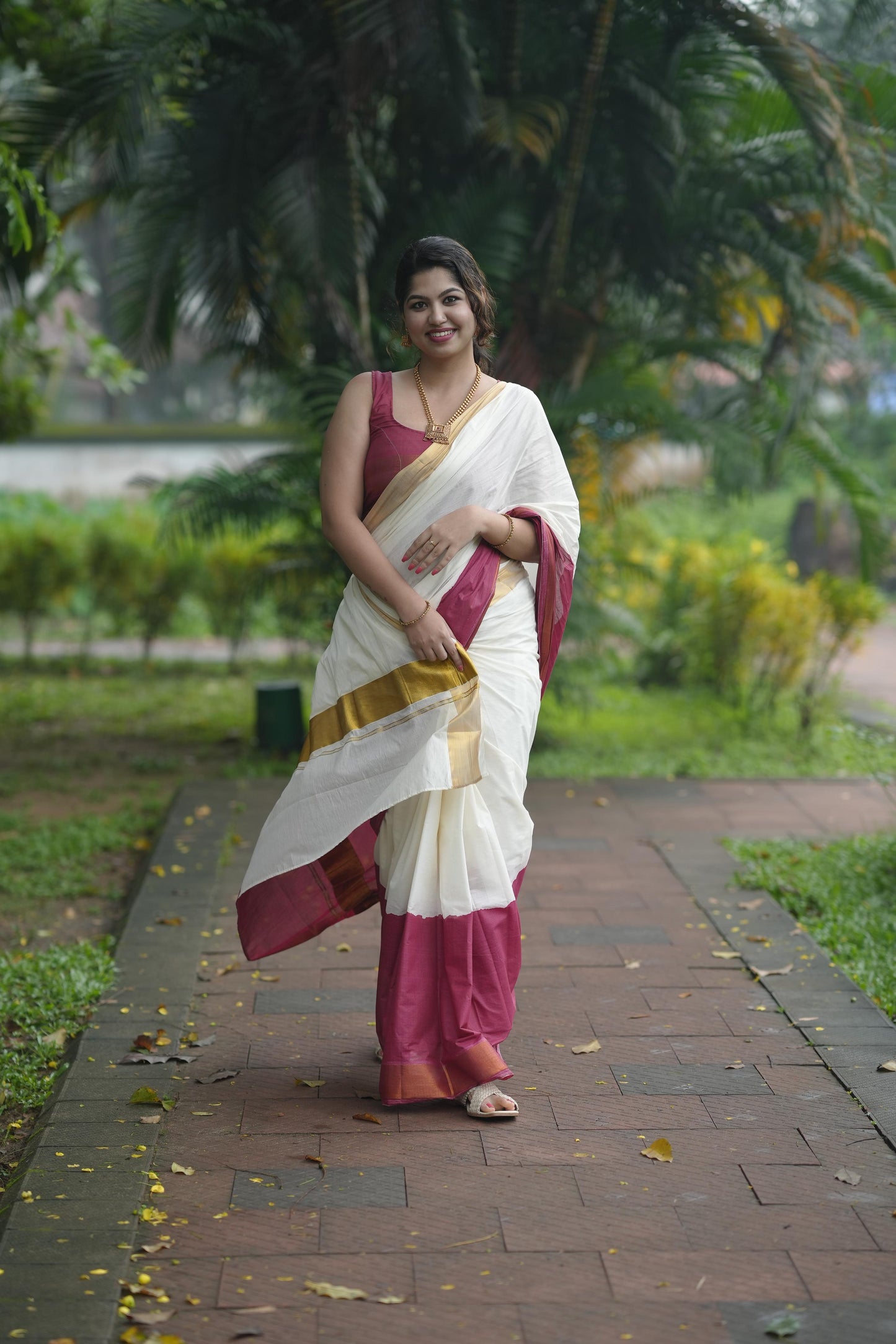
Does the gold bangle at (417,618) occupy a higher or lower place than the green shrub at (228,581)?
higher

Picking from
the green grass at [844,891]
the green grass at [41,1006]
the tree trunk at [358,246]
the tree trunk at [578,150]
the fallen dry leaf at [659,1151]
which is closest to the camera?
the fallen dry leaf at [659,1151]

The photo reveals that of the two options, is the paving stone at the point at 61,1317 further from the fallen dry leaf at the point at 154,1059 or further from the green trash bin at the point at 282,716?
the green trash bin at the point at 282,716

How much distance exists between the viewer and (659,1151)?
3.11 m

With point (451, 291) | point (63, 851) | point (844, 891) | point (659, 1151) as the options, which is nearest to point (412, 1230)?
point (659, 1151)

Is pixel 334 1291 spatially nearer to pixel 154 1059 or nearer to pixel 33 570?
pixel 154 1059

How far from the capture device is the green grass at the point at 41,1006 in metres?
3.57

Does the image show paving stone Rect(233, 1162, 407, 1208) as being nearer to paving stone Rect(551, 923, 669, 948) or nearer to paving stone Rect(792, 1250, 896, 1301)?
paving stone Rect(792, 1250, 896, 1301)

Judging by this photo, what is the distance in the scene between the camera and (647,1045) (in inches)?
147

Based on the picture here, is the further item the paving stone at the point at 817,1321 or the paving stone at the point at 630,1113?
the paving stone at the point at 630,1113

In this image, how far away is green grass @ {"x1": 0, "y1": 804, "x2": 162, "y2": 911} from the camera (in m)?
5.32

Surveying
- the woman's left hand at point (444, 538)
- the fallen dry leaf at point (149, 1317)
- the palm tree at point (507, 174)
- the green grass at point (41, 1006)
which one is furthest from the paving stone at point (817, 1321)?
the palm tree at point (507, 174)

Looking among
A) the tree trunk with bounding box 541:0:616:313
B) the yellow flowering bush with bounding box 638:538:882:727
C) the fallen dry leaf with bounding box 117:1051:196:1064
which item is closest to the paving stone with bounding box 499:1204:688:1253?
the fallen dry leaf with bounding box 117:1051:196:1064

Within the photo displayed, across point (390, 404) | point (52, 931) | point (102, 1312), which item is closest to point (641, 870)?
point (52, 931)

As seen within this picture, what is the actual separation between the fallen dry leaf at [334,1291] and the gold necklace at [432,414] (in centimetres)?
189
